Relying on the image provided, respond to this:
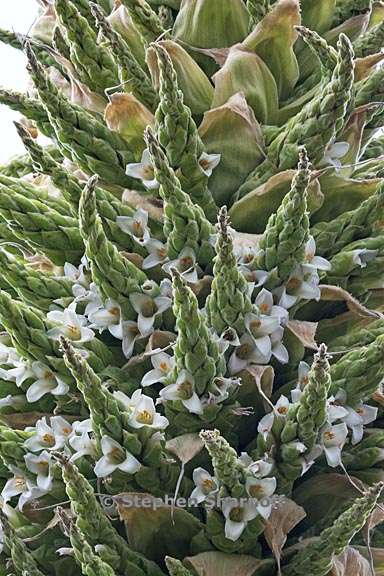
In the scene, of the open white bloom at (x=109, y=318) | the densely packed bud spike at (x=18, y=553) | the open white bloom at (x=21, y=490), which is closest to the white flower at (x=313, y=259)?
the open white bloom at (x=109, y=318)

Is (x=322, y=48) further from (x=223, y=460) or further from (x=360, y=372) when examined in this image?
(x=223, y=460)

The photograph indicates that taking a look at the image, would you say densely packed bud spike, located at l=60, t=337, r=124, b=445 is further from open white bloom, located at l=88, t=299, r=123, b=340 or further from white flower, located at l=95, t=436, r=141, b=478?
open white bloom, located at l=88, t=299, r=123, b=340

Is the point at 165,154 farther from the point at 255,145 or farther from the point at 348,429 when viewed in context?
the point at 348,429

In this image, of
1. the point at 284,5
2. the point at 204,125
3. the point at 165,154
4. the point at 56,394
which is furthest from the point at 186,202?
the point at 284,5

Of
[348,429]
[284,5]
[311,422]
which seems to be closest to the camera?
[311,422]

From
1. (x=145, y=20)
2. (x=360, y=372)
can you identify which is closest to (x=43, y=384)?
(x=360, y=372)

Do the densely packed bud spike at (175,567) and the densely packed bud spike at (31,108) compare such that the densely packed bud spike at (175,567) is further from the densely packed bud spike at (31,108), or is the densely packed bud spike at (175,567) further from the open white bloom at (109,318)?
the densely packed bud spike at (31,108)
